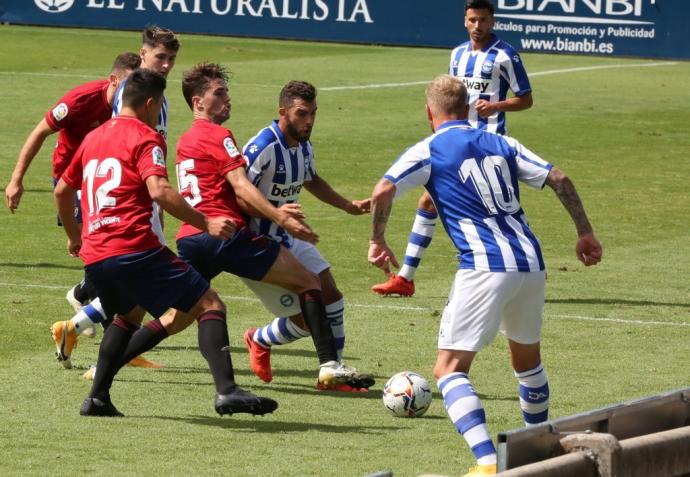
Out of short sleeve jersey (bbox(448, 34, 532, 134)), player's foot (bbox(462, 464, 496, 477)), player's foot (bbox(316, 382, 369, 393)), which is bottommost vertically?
player's foot (bbox(462, 464, 496, 477))

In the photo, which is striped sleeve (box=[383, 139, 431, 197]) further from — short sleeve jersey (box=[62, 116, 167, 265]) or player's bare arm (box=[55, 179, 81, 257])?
player's bare arm (box=[55, 179, 81, 257])

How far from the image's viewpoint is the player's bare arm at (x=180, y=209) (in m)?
7.93

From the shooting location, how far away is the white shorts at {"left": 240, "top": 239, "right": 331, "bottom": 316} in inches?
376

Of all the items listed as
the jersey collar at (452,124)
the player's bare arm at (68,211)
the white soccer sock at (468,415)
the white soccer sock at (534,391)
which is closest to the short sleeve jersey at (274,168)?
the player's bare arm at (68,211)

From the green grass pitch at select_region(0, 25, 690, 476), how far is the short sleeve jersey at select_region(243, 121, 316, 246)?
975 mm

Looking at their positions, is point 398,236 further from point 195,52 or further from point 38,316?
point 195,52

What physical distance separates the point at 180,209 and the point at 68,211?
1.93m

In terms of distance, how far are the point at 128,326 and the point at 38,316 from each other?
289cm

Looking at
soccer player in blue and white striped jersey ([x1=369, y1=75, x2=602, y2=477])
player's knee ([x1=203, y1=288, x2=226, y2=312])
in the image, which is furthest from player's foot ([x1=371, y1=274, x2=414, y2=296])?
soccer player in blue and white striped jersey ([x1=369, y1=75, x2=602, y2=477])

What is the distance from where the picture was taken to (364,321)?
11.7m

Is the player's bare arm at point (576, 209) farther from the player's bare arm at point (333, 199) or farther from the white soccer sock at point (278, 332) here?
the white soccer sock at point (278, 332)

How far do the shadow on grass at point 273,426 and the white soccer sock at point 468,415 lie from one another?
1100mm

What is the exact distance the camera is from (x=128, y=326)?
8.77 m

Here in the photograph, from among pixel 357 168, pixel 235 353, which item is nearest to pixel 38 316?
pixel 235 353
